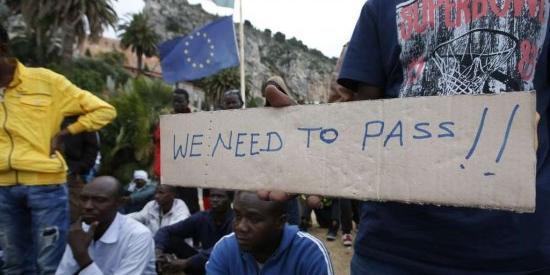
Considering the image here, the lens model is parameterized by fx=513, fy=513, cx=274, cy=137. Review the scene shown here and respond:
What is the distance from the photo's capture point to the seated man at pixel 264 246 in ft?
6.70

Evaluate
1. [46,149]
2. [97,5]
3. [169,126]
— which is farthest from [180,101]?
[97,5]

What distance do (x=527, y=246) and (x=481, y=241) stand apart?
0.09 meters

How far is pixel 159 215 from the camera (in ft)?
14.7

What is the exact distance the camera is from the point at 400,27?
119 centimetres

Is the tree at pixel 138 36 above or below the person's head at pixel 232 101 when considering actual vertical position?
above

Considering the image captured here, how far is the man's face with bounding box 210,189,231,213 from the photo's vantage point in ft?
11.6

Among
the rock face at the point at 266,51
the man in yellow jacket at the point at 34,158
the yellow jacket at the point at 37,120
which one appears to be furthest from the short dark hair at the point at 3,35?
the rock face at the point at 266,51

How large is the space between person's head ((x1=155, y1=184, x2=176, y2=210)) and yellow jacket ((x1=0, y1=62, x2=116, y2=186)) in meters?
1.62

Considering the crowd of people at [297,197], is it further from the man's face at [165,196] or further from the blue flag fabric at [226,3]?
the blue flag fabric at [226,3]

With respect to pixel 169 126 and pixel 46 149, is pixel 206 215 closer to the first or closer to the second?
pixel 46 149

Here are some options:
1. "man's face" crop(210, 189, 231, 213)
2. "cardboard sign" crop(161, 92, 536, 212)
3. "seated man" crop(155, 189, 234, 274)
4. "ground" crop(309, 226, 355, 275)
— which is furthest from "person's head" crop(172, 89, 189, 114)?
"cardboard sign" crop(161, 92, 536, 212)

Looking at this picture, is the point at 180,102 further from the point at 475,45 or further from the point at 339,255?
the point at 475,45

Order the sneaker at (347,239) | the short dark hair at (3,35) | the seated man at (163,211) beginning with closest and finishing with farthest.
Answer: the short dark hair at (3,35), the seated man at (163,211), the sneaker at (347,239)

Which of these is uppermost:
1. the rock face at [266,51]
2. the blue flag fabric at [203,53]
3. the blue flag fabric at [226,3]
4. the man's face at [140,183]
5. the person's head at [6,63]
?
the rock face at [266,51]
